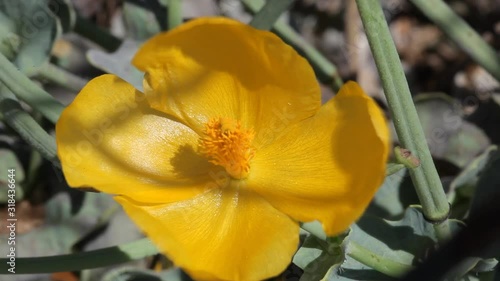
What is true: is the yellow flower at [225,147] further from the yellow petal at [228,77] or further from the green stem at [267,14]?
the green stem at [267,14]

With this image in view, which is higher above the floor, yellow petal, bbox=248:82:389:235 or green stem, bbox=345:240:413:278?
yellow petal, bbox=248:82:389:235

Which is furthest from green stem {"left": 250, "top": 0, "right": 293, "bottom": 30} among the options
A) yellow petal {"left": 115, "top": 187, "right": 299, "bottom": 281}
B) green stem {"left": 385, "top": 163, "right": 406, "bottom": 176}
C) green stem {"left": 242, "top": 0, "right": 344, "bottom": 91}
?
green stem {"left": 385, "top": 163, "right": 406, "bottom": 176}

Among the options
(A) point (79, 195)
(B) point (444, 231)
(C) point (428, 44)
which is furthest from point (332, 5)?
(B) point (444, 231)

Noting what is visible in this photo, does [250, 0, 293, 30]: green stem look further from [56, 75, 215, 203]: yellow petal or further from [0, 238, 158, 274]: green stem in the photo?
[0, 238, 158, 274]: green stem

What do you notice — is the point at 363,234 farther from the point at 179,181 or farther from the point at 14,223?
the point at 14,223

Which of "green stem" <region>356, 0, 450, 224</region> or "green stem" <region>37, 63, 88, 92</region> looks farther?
"green stem" <region>37, 63, 88, 92</region>

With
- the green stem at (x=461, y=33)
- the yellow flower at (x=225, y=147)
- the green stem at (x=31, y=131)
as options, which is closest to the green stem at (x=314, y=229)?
the yellow flower at (x=225, y=147)
